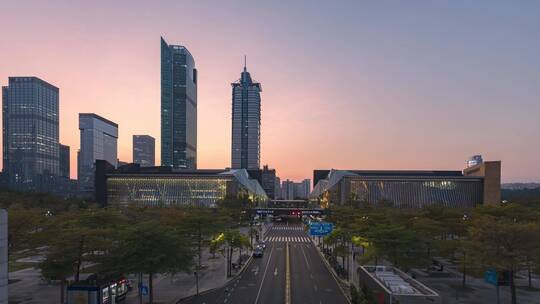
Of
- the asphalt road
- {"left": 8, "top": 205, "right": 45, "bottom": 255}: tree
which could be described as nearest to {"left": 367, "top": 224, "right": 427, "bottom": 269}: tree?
the asphalt road

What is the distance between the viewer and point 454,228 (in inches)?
2603

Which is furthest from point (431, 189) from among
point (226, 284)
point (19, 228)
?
point (19, 228)

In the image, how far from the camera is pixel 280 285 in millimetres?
47781

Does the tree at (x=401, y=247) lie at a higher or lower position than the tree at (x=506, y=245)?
lower

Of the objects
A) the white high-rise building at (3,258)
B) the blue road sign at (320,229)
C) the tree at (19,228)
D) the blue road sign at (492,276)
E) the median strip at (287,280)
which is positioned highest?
the white high-rise building at (3,258)

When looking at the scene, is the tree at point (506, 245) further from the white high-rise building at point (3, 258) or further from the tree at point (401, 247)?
the white high-rise building at point (3, 258)

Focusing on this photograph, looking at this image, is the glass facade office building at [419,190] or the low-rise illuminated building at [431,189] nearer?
the low-rise illuminated building at [431,189]

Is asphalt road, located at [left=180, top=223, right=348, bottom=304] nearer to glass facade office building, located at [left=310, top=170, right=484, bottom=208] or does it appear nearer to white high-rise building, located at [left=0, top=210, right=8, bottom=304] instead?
white high-rise building, located at [left=0, top=210, right=8, bottom=304]

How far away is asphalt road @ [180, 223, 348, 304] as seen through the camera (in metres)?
41.1

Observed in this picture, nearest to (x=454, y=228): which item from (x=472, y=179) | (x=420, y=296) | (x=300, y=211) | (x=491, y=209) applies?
(x=491, y=209)

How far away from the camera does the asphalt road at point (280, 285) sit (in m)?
41.1

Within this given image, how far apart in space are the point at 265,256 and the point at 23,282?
39381mm

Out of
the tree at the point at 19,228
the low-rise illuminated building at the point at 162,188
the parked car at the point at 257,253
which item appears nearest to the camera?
the tree at the point at 19,228

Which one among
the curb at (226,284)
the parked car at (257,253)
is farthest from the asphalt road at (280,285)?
the parked car at (257,253)
